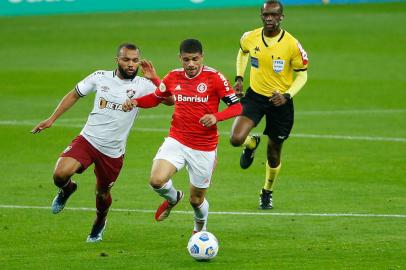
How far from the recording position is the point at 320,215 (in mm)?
15539

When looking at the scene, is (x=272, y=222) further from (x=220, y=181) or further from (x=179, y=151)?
(x=220, y=181)

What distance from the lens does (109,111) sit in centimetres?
1390

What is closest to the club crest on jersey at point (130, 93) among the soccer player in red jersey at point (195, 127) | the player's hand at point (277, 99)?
the soccer player in red jersey at point (195, 127)

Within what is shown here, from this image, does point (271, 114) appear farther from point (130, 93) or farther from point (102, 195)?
point (102, 195)

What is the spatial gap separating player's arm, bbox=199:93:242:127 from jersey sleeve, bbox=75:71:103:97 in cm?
161

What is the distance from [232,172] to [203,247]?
698 cm

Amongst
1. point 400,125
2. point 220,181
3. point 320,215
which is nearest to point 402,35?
point 400,125

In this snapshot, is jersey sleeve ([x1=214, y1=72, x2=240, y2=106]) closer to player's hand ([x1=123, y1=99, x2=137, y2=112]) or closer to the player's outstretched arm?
the player's outstretched arm

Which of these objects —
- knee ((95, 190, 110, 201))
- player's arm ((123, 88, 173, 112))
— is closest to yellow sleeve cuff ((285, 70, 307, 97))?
player's arm ((123, 88, 173, 112))

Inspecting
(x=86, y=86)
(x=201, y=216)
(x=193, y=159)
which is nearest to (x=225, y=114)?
(x=193, y=159)

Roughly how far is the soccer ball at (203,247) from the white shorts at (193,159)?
108 cm

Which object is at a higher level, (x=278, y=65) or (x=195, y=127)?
(x=278, y=65)

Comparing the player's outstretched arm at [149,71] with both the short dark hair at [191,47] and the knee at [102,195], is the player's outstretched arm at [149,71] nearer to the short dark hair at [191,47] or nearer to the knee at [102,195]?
the short dark hair at [191,47]

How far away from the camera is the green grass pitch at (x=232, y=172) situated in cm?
1316
